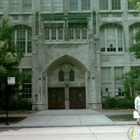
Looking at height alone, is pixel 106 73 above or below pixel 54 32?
below

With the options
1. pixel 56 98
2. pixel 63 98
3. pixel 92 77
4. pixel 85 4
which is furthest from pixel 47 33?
pixel 63 98

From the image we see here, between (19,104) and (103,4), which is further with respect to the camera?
(103,4)

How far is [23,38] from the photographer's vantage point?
1153 inches

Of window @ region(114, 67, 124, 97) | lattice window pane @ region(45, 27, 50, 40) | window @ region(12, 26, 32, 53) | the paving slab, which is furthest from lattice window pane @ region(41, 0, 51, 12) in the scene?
the paving slab

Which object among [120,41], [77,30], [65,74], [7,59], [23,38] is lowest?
[65,74]

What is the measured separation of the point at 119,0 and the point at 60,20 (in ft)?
24.9

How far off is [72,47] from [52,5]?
19.4 feet

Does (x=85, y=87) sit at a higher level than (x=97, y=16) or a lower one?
lower

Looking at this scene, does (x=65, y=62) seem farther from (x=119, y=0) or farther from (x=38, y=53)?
(x=119, y=0)

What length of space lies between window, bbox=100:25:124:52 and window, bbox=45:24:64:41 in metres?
4.79

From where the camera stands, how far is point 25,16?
96.7ft

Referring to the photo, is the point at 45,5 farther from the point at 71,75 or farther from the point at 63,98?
the point at 63,98

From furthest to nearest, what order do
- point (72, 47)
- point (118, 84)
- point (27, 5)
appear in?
point (27, 5), point (118, 84), point (72, 47)

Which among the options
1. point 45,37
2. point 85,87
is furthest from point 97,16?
point 85,87
